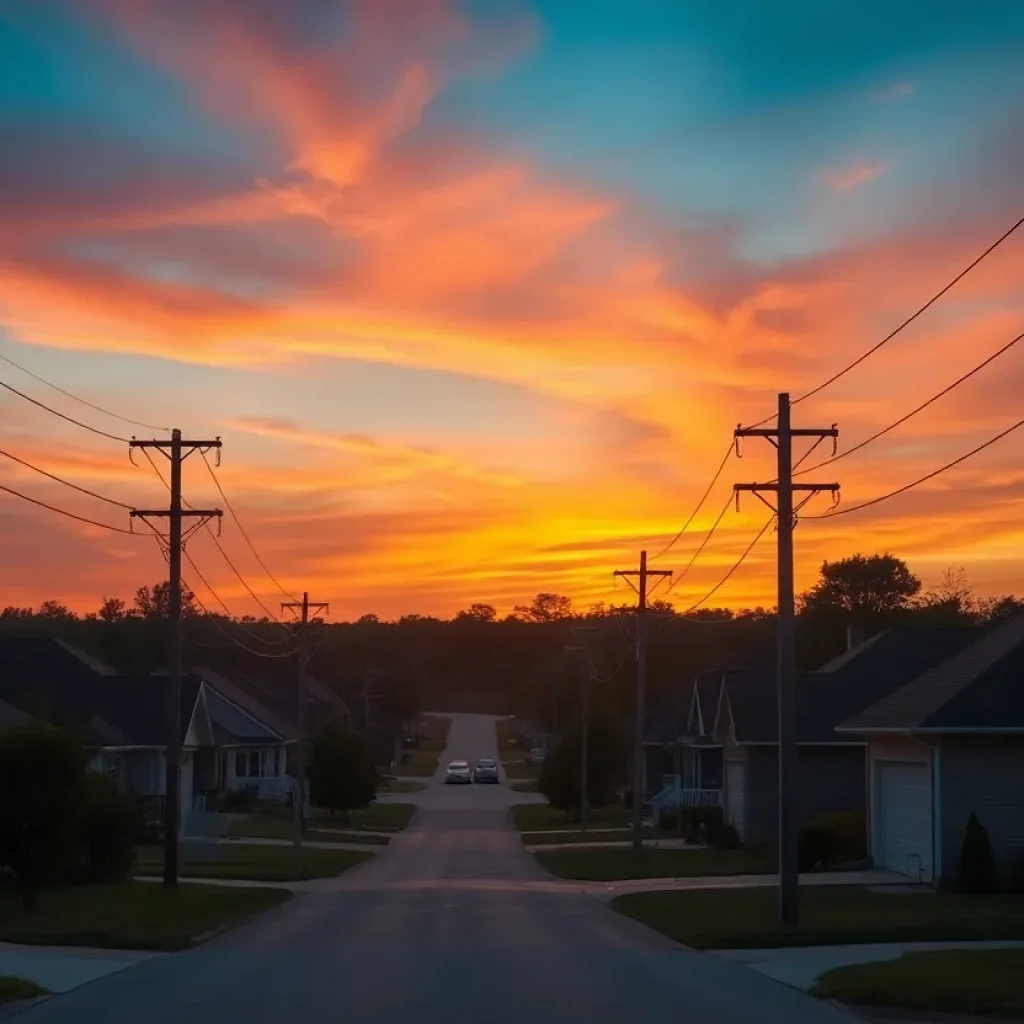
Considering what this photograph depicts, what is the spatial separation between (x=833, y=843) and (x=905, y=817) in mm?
5188

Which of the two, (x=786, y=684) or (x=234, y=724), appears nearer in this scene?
Answer: (x=786, y=684)

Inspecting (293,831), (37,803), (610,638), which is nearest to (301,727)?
(293,831)

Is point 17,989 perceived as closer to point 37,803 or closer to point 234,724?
point 37,803

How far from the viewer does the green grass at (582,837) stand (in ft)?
193

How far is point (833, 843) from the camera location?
1612 inches

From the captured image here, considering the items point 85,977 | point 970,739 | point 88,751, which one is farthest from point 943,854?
point 85,977

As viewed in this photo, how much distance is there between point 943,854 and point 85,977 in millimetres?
18971

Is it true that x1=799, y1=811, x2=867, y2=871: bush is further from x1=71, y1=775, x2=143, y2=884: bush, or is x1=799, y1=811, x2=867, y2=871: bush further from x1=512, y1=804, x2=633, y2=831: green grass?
x1=512, y1=804, x2=633, y2=831: green grass

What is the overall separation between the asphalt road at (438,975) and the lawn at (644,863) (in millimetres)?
7658

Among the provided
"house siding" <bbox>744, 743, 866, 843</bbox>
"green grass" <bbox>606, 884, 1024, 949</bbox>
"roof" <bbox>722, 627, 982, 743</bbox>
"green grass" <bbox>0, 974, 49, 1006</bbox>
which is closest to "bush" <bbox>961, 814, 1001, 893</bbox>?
"green grass" <bbox>606, 884, 1024, 949</bbox>

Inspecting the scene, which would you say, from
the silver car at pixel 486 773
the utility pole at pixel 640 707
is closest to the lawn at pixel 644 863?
the utility pole at pixel 640 707

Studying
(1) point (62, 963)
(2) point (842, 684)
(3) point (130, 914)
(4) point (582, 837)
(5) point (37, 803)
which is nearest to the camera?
(1) point (62, 963)

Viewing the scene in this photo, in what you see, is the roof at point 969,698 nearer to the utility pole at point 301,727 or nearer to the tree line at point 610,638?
the utility pole at point 301,727

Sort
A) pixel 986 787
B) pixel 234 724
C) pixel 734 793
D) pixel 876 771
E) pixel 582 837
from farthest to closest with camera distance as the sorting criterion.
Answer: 1. pixel 234 724
2. pixel 582 837
3. pixel 734 793
4. pixel 876 771
5. pixel 986 787
